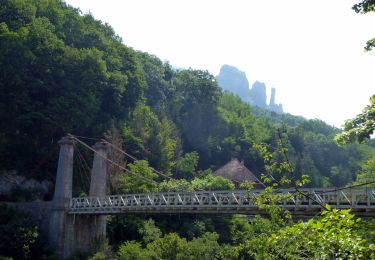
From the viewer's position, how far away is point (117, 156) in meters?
31.1

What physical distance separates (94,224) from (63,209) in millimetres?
1953

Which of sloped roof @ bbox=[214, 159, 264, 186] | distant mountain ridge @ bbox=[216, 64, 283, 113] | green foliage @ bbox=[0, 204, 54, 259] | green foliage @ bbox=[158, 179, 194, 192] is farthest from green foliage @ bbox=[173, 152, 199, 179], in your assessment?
distant mountain ridge @ bbox=[216, 64, 283, 113]

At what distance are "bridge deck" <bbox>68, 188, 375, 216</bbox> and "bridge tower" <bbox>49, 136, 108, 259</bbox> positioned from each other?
1.92 ft

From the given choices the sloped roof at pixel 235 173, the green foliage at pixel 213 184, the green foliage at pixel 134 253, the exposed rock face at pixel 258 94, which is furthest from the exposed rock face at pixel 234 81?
the green foliage at pixel 134 253

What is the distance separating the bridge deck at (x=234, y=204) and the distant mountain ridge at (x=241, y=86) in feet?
531

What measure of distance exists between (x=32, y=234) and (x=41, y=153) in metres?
9.29

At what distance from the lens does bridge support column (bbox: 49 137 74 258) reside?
23.6m

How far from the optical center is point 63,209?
24094mm

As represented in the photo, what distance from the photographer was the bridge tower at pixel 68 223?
23.7 m

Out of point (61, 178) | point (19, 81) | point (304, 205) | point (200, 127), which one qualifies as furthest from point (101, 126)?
point (304, 205)

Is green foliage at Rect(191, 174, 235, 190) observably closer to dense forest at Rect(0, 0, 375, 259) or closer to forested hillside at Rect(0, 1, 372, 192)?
dense forest at Rect(0, 0, 375, 259)

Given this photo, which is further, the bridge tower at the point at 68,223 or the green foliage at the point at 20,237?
the bridge tower at the point at 68,223

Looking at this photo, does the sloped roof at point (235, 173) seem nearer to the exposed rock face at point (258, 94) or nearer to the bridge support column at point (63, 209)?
the bridge support column at point (63, 209)

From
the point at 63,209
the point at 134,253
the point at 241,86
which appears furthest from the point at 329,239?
the point at 241,86
